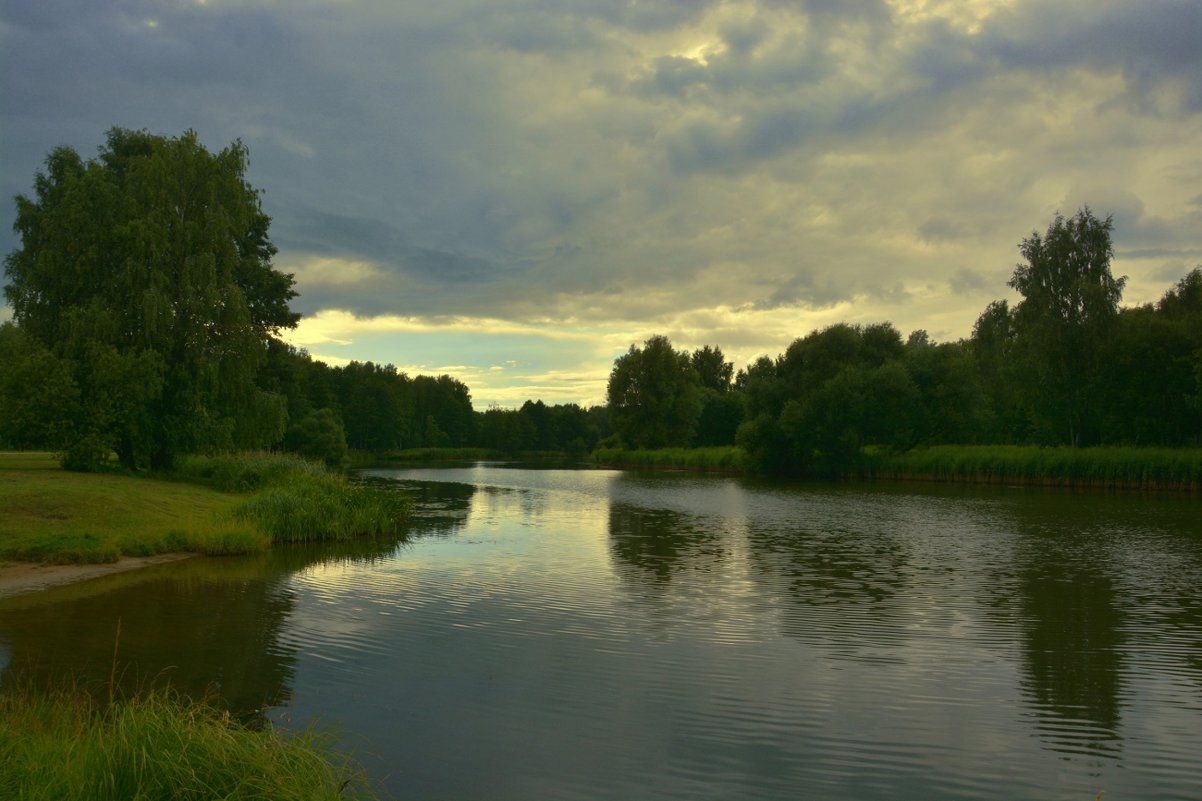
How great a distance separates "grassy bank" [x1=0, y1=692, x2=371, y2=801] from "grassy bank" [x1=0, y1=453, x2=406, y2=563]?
12420mm

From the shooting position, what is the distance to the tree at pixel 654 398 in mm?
100250

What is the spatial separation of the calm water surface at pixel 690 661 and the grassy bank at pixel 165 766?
4.93 feet

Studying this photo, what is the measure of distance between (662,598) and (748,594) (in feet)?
5.58

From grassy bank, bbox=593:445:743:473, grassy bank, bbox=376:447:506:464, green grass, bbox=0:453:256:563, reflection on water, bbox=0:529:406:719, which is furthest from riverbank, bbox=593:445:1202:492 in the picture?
grassy bank, bbox=376:447:506:464

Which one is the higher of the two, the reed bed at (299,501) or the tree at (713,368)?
the tree at (713,368)

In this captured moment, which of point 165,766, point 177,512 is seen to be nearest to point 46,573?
point 177,512

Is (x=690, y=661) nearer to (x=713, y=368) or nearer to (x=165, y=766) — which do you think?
(x=165, y=766)

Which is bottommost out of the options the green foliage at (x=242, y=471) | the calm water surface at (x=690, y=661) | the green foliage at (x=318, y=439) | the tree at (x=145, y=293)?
the calm water surface at (x=690, y=661)

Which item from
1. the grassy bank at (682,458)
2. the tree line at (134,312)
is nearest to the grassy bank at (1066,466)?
the grassy bank at (682,458)

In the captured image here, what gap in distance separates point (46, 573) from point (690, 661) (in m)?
12.4

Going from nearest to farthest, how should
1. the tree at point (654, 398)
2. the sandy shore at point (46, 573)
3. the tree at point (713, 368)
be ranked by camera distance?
the sandy shore at point (46, 573) → the tree at point (654, 398) → the tree at point (713, 368)

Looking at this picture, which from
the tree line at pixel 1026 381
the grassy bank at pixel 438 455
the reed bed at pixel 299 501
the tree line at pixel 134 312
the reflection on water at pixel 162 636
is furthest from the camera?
the grassy bank at pixel 438 455

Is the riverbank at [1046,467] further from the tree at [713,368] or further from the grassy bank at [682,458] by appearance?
the tree at [713,368]

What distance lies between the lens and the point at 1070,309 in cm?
5453
